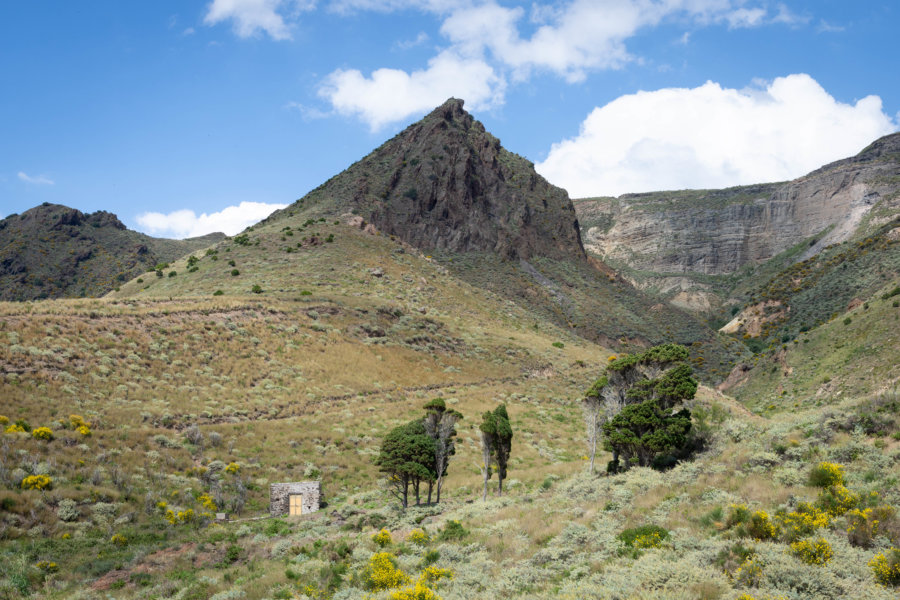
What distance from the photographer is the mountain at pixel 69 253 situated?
336 feet

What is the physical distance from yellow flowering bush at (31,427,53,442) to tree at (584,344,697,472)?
82.8 feet

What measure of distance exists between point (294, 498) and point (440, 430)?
785cm

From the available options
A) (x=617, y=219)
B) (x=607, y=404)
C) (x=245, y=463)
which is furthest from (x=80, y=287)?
(x=617, y=219)

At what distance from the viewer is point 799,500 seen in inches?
444

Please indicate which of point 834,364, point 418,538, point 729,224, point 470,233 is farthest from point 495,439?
point 729,224

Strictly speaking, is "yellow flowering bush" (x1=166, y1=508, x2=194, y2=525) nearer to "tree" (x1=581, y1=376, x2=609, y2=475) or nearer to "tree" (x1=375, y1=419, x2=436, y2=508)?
"tree" (x1=375, y1=419, x2=436, y2=508)

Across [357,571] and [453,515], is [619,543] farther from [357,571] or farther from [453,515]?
[453,515]

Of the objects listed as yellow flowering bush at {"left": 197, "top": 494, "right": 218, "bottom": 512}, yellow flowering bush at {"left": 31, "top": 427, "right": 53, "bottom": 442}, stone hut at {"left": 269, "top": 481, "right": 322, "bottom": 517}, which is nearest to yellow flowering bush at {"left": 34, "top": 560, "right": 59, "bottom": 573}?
yellow flowering bush at {"left": 197, "top": 494, "right": 218, "bottom": 512}

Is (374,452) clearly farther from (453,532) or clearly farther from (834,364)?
(834,364)

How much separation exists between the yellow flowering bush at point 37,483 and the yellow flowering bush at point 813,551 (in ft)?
80.4

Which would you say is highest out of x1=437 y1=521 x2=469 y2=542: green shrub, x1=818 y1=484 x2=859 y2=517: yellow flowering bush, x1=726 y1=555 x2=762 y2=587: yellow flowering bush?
x1=818 y1=484 x2=859 y2=517: yellow flowering bush

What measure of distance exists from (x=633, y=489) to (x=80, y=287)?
120m

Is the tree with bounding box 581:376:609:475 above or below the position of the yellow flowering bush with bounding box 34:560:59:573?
above

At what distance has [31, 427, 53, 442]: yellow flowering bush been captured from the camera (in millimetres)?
22141
